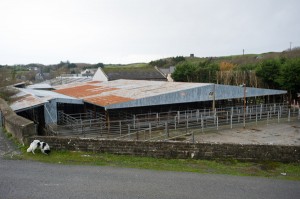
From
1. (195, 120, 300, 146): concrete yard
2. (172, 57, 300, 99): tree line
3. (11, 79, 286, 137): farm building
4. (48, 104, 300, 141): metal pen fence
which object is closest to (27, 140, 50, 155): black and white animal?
(48, 104, 300, 141): metal pen fence

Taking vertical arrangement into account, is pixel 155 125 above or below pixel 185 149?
below

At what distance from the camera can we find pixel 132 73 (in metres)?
45.5

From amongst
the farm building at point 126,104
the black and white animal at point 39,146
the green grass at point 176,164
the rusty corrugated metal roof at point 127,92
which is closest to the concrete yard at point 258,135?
the farm building at point 126,104

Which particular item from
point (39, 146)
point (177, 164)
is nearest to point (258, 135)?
point (177, 164)

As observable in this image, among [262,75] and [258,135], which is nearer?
[258,135]

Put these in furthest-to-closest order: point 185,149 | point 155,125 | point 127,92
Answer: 1. point 127,92
2. point 155,125
3. point 185,149

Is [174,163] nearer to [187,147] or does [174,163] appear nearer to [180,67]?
[187,147]

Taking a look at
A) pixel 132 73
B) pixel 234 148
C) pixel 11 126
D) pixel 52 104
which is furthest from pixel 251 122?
pixel 132 73

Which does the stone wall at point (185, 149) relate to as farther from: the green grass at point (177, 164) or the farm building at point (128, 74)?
the farm building at point (128, 74)

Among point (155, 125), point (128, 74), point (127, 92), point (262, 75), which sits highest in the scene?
point (128, 74)

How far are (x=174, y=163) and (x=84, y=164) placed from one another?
329 cm

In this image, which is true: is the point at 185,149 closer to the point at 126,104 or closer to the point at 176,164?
the point at 176,164

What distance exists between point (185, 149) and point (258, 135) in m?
9.38

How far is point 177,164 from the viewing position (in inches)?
409
